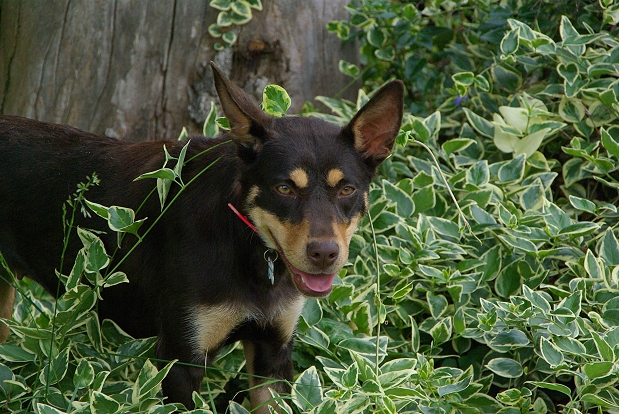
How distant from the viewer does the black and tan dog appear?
319cm

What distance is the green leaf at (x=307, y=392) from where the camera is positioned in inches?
130

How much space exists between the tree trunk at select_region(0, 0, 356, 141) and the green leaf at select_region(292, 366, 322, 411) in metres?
2.22

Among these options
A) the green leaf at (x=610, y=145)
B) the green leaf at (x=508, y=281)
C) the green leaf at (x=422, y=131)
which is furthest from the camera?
the green leaf at (x=422, y=131)

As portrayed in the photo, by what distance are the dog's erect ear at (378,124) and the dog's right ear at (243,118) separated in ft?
1.21

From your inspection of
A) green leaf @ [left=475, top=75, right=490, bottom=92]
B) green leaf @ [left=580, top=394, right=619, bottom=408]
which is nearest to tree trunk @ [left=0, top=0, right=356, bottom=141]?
green leaf @ [left=475, top=75, right=490, bottom=92]

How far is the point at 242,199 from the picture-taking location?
3.31 metres

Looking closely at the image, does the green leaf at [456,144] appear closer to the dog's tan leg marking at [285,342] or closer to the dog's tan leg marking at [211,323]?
the dog's tan leg marking at [285,342]

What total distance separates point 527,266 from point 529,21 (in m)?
1.96

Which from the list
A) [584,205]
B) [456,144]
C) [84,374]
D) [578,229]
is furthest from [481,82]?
[84,374]

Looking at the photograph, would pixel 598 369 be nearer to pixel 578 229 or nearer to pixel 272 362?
pixel 578 229

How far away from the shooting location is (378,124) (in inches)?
133

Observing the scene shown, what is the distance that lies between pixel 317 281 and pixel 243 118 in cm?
74

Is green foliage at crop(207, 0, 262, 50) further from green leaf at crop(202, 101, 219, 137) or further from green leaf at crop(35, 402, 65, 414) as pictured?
green leaf at crop(35, 402, 65, 414)

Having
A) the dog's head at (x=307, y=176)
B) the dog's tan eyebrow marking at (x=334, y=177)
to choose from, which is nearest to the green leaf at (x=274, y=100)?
the dog's head at (x=307, y=176)
